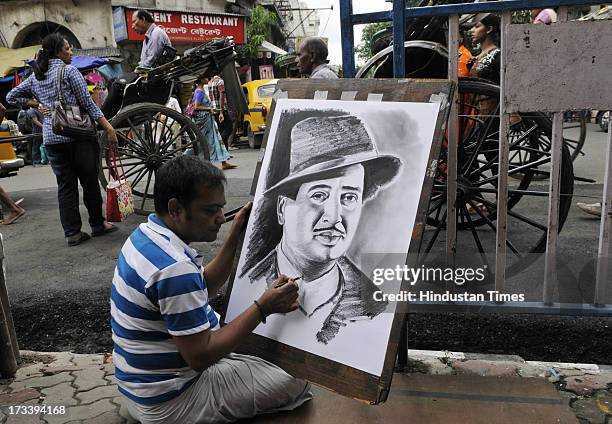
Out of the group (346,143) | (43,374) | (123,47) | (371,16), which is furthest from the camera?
(123,47)

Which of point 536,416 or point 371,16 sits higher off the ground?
point 371,16

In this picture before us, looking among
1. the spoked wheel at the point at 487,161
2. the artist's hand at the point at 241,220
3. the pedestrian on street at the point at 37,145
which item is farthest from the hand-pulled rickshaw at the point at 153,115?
the pedestrian on street at the point at 37,145

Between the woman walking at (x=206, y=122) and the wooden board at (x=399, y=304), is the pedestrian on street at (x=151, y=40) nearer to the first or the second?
the woman walking at (x=206, y=122)

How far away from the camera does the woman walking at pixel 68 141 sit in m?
4.74

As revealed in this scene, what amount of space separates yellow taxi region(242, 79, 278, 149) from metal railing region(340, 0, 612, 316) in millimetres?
10980

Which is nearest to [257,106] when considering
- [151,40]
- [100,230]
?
[151,40]

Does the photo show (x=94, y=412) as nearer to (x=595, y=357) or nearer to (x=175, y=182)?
(x=175, y=182)

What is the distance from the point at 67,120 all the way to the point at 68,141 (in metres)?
0.23

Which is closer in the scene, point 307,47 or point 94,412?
point 94,412

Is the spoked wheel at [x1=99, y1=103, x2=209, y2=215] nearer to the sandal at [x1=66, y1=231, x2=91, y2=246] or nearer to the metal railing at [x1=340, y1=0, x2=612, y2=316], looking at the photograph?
the sandal at [x1=66, y1=231, x2=91, y2=246]

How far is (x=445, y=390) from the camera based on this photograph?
2.34 metres

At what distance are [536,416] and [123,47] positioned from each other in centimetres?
1863

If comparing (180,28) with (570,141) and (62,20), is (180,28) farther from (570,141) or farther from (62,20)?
(570,141)

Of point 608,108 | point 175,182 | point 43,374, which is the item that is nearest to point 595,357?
point 608,108
